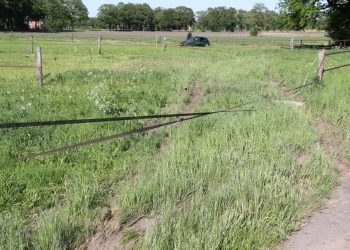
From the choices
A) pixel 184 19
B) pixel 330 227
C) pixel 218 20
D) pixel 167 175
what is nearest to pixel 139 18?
pixel 184 19

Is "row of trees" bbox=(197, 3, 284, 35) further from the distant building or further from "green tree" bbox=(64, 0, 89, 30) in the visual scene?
the distant building

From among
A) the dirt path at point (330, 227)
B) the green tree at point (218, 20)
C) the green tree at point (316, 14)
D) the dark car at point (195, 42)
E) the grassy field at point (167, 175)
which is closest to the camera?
the grassy field at point (167, 175)

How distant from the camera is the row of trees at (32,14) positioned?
100000 millimetres

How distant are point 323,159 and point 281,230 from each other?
2.38m

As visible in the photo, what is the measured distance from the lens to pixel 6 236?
4.16 metres

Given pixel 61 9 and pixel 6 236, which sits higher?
pixel 61 9

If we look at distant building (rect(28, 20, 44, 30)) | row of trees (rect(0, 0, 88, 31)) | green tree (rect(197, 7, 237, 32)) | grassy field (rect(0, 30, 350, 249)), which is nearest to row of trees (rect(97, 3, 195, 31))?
green tree (rect(197, 7, 237, 32))

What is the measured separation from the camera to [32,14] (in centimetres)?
11069

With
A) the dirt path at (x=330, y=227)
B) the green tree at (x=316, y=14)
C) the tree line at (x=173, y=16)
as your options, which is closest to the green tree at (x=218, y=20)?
the tree line at (x=173, y=16)

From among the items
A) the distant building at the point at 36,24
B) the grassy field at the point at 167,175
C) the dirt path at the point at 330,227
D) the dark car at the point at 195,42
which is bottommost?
the dirt path at the point at 330,227

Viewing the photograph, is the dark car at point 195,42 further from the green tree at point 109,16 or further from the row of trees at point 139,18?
the green tree at point 109,16

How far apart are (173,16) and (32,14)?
2410 inches

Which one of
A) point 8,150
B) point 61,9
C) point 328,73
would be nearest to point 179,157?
point 8,150

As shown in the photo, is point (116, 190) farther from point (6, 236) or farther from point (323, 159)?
point (323, 159)
